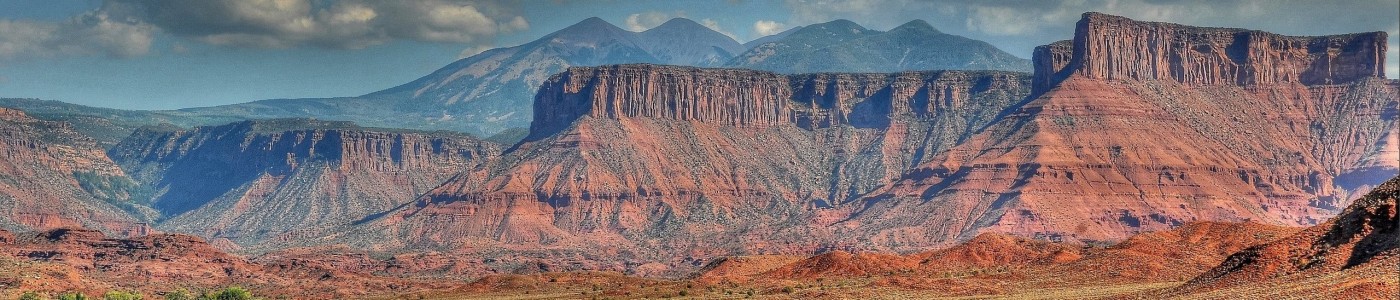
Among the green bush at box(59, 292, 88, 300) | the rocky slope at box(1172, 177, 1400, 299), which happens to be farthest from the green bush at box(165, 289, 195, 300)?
the rocky slope at box(1172, 177, 1400, 299)

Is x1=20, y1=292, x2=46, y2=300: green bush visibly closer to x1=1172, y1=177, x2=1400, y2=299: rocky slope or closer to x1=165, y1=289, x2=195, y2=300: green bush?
x1=165, y1=289, x2=195, y2=300: green bush

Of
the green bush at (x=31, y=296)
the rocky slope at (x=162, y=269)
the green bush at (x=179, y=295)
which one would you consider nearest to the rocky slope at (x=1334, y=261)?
the green bush at (x=31, y=296)

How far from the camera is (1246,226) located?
3952 inches

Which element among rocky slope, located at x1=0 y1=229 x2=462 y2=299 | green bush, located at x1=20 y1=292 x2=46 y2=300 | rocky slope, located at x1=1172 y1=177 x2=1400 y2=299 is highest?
rocky slope, located at x1=1172 y1=177 x2=1400 y2=299

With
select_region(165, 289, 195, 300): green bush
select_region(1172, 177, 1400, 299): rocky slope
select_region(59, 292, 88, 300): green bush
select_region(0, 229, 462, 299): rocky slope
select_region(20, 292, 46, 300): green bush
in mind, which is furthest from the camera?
select_region(0, 229, 462, 299): rocky slope

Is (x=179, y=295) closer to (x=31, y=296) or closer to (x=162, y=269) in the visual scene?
(x=31, y=296)

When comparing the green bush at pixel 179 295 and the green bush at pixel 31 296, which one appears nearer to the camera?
the green bush at pixel 31 296

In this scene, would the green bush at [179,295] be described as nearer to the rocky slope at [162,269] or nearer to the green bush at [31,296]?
the rocky slope at [162,269]

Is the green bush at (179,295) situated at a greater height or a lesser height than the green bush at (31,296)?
lesser

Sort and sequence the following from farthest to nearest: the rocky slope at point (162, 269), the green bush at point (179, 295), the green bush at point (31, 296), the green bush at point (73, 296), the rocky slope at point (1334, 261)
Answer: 1. the rocky slope at point (162, 269)
2. the green bush at point (179, 295)
3. the green bush at point (31, 296)
4. the green bush at point (73, 296)
5. the rocky slope at point (1334, 261)

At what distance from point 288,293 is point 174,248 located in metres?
35.6


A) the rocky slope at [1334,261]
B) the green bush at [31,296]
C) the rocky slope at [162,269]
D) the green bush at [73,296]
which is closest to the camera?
the rocky slope at [1334,261]

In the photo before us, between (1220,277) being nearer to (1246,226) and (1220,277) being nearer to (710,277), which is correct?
(1246,226)

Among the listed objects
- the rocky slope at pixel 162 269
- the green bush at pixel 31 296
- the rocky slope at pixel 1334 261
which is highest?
the rocky slope at pixel 1334 261
